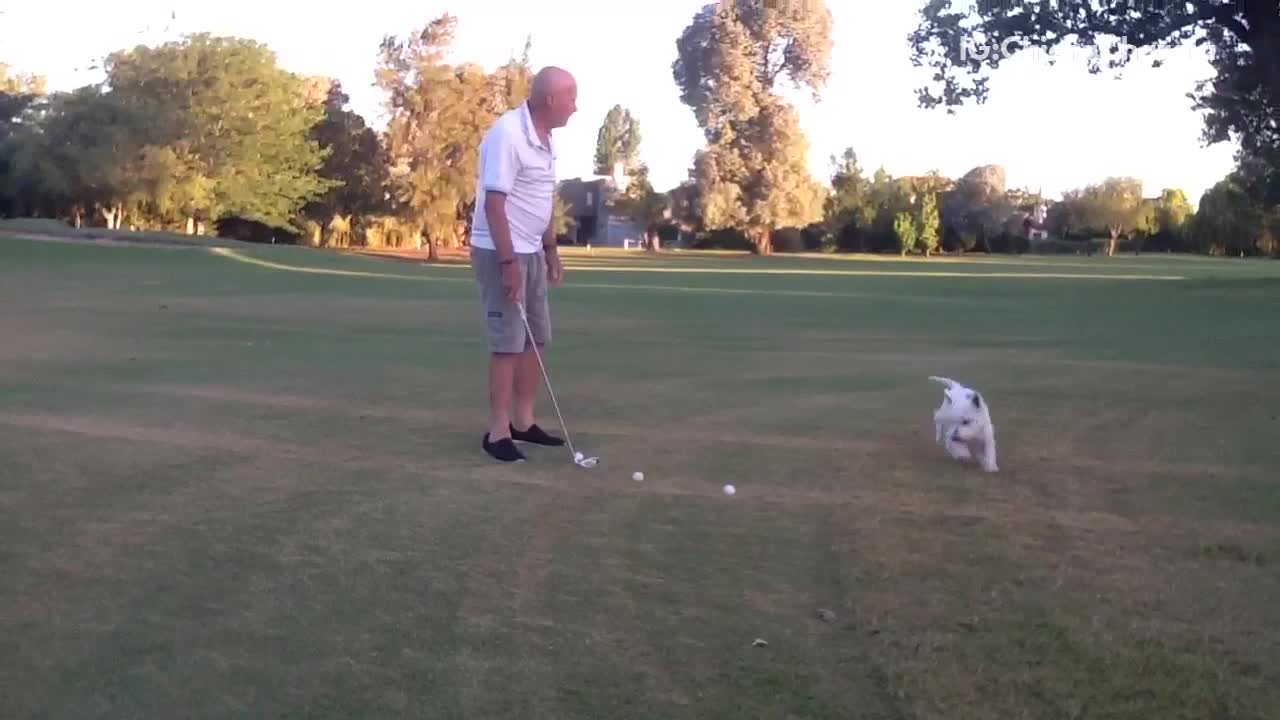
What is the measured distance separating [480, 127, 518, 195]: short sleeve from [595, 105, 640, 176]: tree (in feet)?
363

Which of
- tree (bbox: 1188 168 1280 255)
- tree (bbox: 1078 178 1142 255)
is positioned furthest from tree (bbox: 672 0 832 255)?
tree (bbox: 1078 178 1142 255)

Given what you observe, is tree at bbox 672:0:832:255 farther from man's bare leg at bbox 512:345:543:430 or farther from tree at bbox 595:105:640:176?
man's bare leg at bbox 512:345:543:430

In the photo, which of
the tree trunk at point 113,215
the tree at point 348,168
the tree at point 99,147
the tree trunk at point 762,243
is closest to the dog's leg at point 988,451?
the tree at point 99,147

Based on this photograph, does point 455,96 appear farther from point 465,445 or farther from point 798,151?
point 465,445

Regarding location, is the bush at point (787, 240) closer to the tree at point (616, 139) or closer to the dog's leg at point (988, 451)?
the tree at point (616, 139)

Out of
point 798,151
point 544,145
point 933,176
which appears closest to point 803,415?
point 544,145

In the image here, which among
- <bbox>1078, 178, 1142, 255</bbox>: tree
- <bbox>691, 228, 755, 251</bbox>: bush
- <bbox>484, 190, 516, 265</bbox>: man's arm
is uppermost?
<bbox>1078, 178, 1142, 255</bbox>: tree

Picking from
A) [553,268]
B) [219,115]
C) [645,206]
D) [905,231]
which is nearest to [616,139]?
[645,206]

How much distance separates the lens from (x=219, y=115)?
5416 centimetres

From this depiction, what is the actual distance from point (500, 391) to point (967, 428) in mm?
2376

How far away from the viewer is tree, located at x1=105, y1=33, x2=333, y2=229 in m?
52.3

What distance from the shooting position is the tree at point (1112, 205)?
306ft

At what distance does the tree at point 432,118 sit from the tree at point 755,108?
13.5m

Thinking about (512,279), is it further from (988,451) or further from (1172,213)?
(1172,213)
